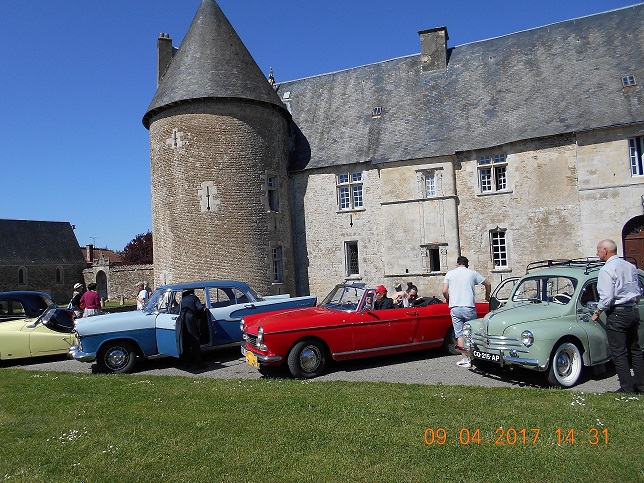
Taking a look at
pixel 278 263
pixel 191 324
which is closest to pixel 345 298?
pixel 191 324

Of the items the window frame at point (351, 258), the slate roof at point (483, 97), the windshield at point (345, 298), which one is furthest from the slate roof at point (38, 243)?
the windshield at point (345, 298)

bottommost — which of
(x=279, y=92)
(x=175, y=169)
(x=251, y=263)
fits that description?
(x=251, y=263)

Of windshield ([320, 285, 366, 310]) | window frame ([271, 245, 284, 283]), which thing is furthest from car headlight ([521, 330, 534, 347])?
window frame ([271, 245, 284, 283])

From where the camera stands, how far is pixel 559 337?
291 inches

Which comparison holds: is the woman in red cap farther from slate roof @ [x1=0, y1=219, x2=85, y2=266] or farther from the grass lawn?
slate roof @ [x1=0, y1=219, x2=85, y2=266]

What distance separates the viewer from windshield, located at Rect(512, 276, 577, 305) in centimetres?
820

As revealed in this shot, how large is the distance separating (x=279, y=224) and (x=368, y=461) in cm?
1752

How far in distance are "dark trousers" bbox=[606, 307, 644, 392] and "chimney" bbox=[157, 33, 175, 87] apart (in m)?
22.6

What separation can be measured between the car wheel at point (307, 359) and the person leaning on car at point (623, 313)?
171 inches

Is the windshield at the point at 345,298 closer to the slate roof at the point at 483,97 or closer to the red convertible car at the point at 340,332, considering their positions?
the red convertible car at the point at 340,332

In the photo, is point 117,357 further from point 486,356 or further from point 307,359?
point 486,356

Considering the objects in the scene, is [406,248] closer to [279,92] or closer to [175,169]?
[175,169]

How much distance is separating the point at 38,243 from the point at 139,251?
1015cm

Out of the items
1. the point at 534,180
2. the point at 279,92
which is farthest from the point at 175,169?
the point at 534,180
